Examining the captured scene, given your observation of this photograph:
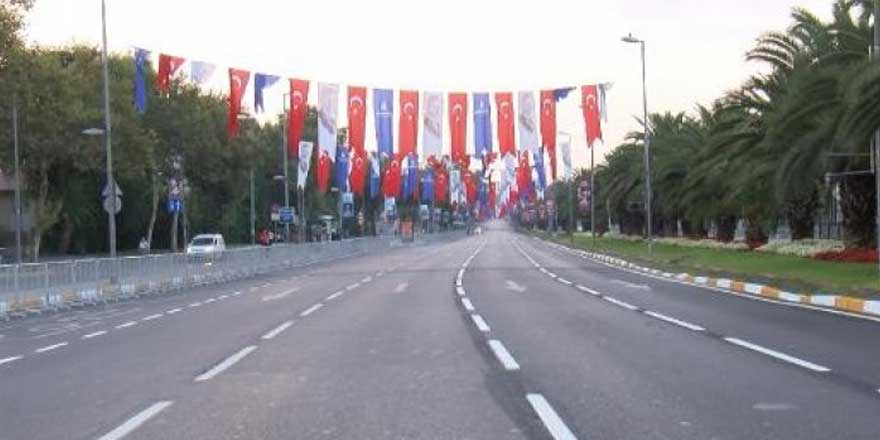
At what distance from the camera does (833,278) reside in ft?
96.2

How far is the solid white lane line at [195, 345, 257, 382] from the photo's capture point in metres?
12.5

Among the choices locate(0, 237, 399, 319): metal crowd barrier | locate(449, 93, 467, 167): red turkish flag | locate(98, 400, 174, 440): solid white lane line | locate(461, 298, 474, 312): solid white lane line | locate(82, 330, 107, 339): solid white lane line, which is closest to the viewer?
locate(98, 400, 174, 440): solid white lane line

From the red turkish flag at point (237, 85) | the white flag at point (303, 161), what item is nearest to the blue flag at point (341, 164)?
the white flag at point (303, 161)

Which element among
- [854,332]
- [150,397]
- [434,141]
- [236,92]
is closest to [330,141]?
[434,141]

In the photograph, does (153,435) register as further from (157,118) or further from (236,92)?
(157,118)

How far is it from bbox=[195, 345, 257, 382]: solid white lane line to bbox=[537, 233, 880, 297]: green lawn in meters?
14.8

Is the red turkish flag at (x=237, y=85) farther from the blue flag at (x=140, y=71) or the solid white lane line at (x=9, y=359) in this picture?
the solid white lane line at (x=9, y=359)

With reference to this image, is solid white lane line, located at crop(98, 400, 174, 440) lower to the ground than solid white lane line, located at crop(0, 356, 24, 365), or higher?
higher

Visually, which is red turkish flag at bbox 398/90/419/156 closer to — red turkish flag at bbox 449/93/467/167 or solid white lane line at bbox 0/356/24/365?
red turkish flag at bbox 449/93/467/167

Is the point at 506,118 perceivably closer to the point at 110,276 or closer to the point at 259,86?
the point at 259,86

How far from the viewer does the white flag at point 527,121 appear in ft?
155

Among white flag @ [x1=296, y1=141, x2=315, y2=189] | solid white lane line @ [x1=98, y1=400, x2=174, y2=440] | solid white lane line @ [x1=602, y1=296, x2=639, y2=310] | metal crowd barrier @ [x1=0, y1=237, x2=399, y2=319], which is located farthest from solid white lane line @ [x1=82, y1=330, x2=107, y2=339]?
white flag @ [x1=296, y1=141, x2=315, y2=189]

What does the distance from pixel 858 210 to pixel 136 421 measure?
32531 millimetres

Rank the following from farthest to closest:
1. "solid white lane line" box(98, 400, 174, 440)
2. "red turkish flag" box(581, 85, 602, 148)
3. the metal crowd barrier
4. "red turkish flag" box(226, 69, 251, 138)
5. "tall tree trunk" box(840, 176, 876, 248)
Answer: "red turkish flag" box(581, 85, 602, 148), "red turkish flag" box(226, 69, 251, 138), "tall tree trunk" box(840, 176, 876, 248), the metal crowd barrier, "solid white lane line" box(98, 400, 174, 440)
